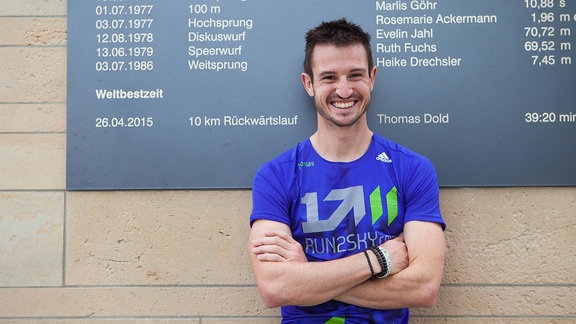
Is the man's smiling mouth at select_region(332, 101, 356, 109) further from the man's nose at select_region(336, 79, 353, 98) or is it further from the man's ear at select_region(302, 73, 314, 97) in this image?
the man's ear at select_region(302, 73, 314, 97)

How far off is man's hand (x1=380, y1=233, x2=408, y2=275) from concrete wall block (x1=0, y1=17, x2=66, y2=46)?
6.36 feet

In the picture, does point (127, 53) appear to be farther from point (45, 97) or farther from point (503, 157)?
point (503, 157)

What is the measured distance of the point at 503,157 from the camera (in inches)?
107

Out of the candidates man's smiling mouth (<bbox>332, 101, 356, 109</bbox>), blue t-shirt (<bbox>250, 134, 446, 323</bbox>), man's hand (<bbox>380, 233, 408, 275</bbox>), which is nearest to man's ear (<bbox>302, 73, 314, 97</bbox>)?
man's smiling mouth (<bbox>332, 101, 356, 109</bbox>)

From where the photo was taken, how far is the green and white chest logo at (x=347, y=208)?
7.76ft

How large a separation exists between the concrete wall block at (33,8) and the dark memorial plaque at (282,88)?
0.10 metres

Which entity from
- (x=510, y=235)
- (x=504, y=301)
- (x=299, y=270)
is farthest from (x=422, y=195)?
(x=504, y=301)

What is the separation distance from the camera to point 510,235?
2.75m

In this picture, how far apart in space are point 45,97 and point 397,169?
1.82m

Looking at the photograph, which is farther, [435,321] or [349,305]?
[435,321]

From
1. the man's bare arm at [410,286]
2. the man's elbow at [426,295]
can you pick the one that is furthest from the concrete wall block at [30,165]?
the man's elbow at [426,295]

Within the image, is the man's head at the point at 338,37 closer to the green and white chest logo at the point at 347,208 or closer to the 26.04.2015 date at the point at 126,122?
the green and white chest logo at the point at 347,208

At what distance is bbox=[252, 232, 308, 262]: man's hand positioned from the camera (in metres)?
2.23

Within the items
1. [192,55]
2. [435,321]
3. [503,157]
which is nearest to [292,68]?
[192,55]
